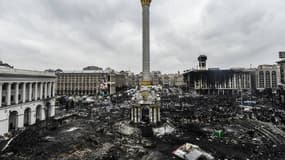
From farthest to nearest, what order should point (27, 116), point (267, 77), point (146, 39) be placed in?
point (267, 77) → point (146, 39) → point (27, 116)

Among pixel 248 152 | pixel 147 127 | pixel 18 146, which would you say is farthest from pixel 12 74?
pixel 248 152

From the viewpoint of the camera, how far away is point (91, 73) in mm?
109250

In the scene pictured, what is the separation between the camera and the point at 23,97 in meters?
34.7

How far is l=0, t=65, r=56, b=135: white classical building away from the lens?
98.0 feet

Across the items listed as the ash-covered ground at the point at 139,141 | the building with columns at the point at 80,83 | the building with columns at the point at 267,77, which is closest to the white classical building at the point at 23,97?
the ash-covered ground at the point at 139,141

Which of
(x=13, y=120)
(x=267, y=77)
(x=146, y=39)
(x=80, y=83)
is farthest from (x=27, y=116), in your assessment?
(x=267, y=77)

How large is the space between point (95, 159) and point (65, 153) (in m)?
4.24

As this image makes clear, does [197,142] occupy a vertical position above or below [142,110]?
below

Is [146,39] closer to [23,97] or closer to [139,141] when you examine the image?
[139,141]

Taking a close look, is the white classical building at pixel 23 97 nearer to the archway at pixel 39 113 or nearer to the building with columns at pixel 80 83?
the archway at pixel 39 113

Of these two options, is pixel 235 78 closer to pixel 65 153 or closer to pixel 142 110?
pixel 142 110

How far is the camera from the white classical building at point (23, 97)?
2988 centimetres

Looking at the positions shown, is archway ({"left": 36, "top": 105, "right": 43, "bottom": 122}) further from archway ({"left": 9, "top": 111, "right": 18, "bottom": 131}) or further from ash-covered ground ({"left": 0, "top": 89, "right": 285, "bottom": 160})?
archway ({"left": 9, "top": 111, "right": 18, "bottom": 131})

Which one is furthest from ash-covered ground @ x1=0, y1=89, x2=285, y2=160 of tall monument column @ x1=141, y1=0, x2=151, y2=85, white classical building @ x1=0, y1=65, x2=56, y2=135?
tall monument column @ x1=141, y1=0, x2=151, y2=85
